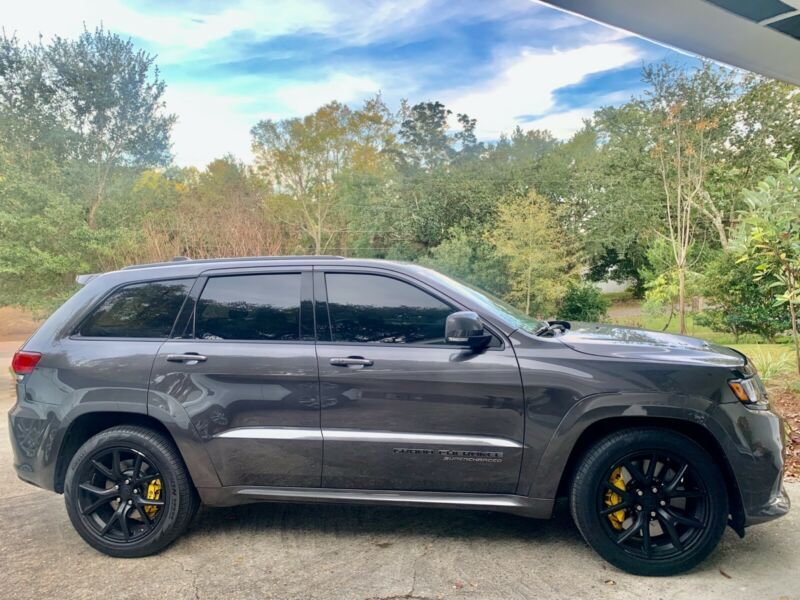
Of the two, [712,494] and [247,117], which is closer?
[712,494]

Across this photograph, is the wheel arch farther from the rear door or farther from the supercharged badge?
the rear door

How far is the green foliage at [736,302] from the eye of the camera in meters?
10.3

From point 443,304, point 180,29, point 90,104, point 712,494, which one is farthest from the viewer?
point 90,104

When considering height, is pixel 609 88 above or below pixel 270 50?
below

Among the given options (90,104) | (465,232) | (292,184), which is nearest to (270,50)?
(292,184)

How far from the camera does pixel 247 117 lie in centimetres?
1250

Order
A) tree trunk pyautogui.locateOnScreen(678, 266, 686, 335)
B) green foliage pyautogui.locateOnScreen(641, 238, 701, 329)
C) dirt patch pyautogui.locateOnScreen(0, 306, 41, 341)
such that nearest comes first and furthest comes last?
1. tree trunk pyautogui.locateOnScreen(678, 266, 686, 335)
2. green foliage pyautogui.locateOnScreen(641, 238, 701, 329)
3. dirt patch pyautogui.locateOnScreen(0, 306, 41, 341)

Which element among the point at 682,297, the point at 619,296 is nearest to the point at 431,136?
the point at 619,296

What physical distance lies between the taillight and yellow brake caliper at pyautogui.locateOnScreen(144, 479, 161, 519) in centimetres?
103

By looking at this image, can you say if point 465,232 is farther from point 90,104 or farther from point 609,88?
point 90,104

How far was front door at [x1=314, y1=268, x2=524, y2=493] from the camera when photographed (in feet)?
9.59

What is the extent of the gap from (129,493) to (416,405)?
179cm

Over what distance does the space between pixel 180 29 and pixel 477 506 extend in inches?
475

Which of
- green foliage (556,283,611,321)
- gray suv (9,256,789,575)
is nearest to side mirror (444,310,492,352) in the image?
gray suv (9,256,789,575)
